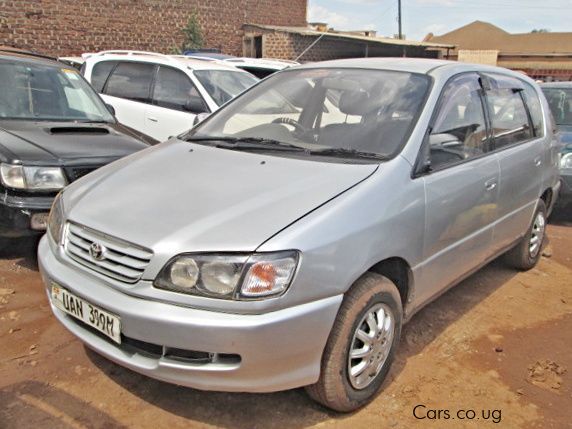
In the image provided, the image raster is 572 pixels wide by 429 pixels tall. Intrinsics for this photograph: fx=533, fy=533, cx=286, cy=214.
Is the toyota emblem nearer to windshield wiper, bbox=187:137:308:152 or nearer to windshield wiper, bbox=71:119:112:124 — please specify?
windshield wiper, bbox=187:137:308:152

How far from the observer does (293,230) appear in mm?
2289

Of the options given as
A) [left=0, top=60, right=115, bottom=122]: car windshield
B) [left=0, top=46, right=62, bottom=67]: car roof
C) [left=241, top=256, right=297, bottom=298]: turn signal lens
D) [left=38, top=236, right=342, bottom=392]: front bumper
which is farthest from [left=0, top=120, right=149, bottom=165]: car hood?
[left=241, top=256, right=297, bottom=298]: turn signal lens

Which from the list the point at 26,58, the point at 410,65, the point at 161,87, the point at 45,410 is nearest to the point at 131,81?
the point at 161,87

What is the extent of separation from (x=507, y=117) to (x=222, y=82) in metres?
4.20

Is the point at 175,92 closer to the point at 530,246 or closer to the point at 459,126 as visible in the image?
the point at 459,126

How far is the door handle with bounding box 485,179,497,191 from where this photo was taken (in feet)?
11.7

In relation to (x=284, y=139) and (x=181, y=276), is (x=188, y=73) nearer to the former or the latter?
(x=284, y=139)

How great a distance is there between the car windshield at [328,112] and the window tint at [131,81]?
12.2ft

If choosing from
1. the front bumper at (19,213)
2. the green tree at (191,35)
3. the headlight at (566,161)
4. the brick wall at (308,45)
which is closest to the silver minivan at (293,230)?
the front bumper at (19,213)

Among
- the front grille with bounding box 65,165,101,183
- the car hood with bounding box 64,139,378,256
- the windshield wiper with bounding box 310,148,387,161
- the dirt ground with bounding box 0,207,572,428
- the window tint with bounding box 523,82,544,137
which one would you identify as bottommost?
the dirt ground with bounding box 0,207,572,428

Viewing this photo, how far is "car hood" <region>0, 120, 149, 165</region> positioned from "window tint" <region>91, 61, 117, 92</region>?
3075mm

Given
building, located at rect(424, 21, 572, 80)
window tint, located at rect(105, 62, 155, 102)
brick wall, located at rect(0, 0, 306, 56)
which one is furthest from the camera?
building, located at rect(424, 21, 572, 80)

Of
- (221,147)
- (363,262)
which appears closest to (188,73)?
(221,147)

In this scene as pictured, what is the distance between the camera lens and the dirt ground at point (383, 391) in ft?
8.48
